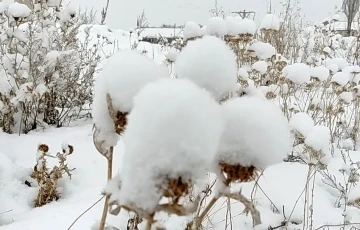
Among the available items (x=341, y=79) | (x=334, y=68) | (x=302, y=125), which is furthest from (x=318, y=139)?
(x=334, y=68)

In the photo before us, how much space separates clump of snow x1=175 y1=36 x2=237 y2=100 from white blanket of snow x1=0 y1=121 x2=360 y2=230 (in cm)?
133

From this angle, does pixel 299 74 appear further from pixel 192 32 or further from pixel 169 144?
pixel 169 144

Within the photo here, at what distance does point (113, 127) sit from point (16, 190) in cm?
167

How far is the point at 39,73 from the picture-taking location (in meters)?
2.87

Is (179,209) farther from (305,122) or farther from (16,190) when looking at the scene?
(16,190)

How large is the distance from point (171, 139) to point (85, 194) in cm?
176

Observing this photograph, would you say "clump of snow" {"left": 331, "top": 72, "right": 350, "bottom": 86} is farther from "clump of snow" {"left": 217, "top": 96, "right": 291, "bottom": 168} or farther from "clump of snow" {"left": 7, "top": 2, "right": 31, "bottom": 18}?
"clump of snow" {"left": 217, "top": 96, "right": 291, "bottom": 168}

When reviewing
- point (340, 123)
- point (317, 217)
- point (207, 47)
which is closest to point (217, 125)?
point (207, 47)

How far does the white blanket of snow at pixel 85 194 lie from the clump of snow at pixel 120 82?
1.21m

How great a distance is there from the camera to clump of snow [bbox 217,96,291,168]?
462 millimetres

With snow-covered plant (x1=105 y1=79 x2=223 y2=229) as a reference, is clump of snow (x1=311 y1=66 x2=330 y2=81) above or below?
below

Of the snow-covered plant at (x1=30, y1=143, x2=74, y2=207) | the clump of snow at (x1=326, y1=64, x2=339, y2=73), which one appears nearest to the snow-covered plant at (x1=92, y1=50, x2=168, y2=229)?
the snow-covered plant at (x1=30, y1=143, x2=74, y2=207)

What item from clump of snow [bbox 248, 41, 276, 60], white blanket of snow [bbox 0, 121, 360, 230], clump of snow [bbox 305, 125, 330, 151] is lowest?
white blanket of snow [bbox 0, 121, 360, 230]

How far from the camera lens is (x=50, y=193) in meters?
2.03
